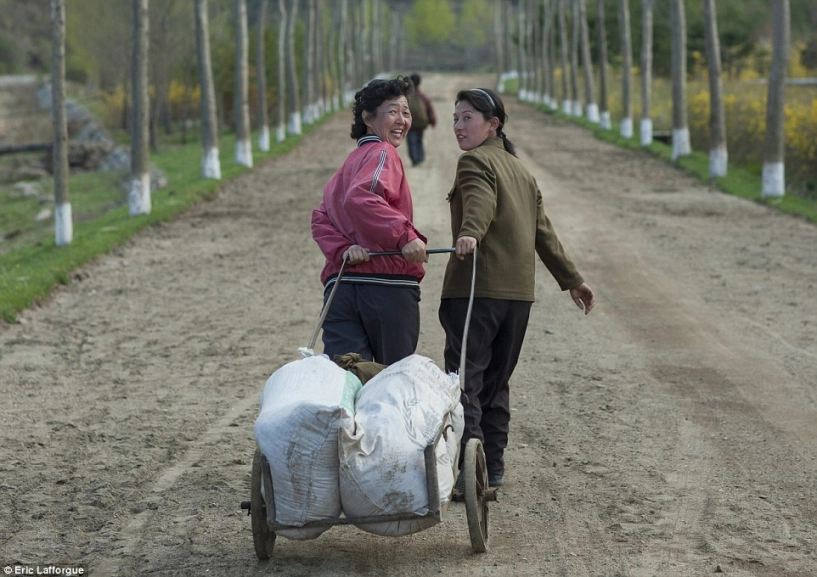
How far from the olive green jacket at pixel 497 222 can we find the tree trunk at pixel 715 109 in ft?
60.5

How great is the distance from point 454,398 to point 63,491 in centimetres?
234

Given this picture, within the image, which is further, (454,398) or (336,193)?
(336,193)

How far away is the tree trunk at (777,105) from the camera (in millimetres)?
19875

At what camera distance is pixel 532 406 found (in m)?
7.74

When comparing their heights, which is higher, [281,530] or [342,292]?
[342,292]

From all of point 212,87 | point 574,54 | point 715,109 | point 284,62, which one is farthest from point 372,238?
point 284,62

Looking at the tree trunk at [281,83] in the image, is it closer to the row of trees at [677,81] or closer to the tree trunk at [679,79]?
the row of trees at [677,81]

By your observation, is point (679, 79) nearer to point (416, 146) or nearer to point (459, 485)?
point (416, 146)

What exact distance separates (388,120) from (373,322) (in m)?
0.91

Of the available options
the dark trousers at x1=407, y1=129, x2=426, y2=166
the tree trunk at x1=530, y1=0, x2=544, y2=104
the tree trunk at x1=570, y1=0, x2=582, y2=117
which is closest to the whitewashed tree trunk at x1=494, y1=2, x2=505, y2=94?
the tree trunk at x1=530, y1=0, x2=544, y2=104

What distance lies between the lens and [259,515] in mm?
4738

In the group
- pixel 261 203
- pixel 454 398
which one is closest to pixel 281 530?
pixel 454 398

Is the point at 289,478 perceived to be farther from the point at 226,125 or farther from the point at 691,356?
the point at 226,125

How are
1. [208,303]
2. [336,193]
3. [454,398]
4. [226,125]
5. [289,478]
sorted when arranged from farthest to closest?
[226,125] < [208,303] < [336,193] < [454,398] < [289,478]
